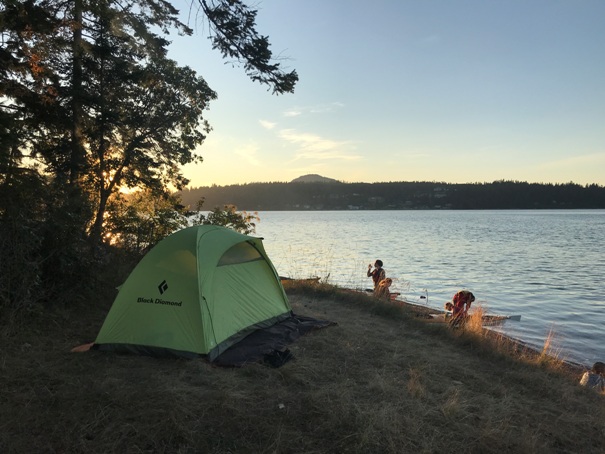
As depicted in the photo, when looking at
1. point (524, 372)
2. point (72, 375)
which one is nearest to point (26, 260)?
point (72, 375)

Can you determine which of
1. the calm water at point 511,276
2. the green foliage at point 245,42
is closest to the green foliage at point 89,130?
the green foliage at point 245,42

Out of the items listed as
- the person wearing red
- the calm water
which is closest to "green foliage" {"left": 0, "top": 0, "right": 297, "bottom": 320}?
the person wearing red

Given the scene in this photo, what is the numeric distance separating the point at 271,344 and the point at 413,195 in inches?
4298

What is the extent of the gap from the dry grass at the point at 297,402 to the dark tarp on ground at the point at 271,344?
0.60 ft

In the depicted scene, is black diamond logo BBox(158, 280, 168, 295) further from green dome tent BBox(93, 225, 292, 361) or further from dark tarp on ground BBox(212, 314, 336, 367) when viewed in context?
dark tarp on ground BBox(212, 314, 336, 367)

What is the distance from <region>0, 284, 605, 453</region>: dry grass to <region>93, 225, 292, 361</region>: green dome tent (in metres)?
0.30

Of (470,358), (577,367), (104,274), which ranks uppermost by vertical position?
(104,274)

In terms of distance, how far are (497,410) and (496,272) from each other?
1872 cm

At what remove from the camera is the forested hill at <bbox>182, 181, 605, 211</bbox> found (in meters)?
99.7

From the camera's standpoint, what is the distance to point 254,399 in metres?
4.36

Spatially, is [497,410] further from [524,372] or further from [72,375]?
[72,375]

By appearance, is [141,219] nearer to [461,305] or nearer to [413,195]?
[461,305]

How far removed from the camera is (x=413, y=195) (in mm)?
110438

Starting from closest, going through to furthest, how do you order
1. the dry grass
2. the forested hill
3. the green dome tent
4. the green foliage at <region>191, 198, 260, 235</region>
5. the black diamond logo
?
Result: 1. the dry grass
2. the green dome tent
3. the black diamond logo
4. the green foliage at <region>191, 198, 260, 235</region>
5. the forested hill
